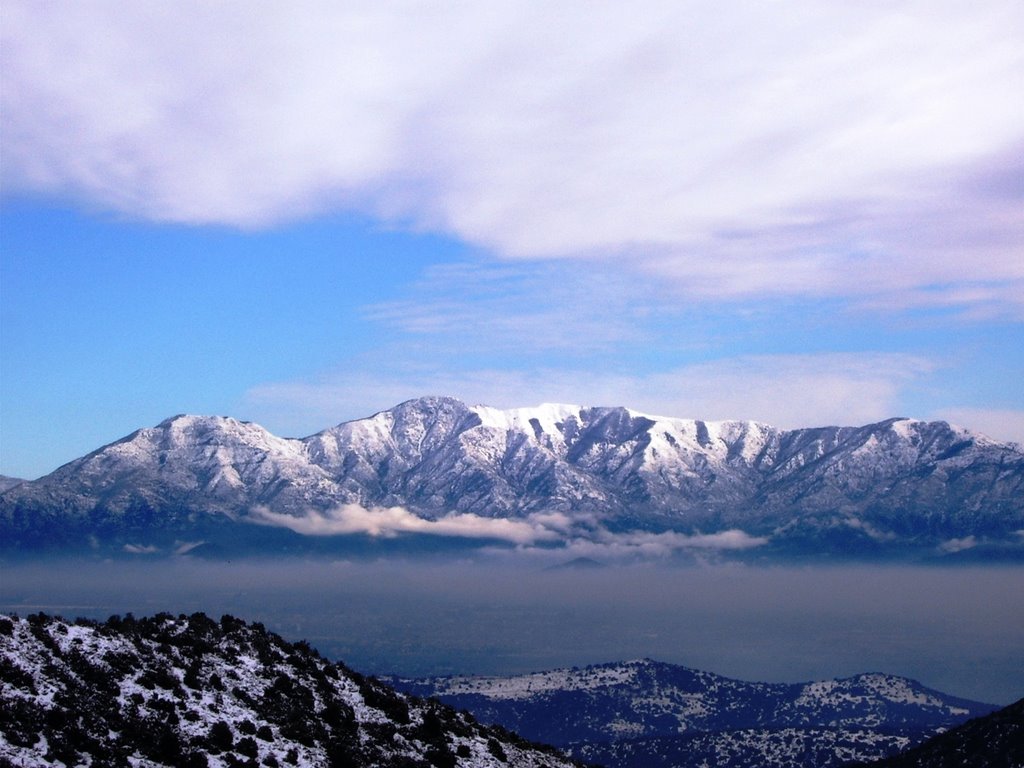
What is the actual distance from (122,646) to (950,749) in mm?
115838

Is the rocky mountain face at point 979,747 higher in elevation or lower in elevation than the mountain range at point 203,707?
lower

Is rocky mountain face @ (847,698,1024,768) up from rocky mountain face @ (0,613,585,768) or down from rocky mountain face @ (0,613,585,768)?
down

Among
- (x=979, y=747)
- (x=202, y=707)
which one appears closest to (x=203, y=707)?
(x=202, y=707)

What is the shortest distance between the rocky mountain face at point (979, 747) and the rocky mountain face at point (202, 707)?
251 feet

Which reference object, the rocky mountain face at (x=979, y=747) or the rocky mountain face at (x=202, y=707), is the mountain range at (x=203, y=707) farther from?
the rocky mountain face at (x=979, y=747)

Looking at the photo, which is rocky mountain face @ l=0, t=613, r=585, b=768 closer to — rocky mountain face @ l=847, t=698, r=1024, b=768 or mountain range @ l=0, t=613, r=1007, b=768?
mountain range @ l=0, t=613, r=1007, b=768

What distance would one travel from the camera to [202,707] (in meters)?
64.6

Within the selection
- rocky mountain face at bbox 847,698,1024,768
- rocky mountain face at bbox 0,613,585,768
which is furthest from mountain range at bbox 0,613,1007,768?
rocky mountain face at bbox 847,698,1024,768

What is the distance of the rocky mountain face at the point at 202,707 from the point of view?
55438 millimetres

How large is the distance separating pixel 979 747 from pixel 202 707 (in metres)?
111

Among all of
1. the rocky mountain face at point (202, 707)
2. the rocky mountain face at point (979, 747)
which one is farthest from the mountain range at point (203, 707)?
the rocky mountain face at point (979, 747)

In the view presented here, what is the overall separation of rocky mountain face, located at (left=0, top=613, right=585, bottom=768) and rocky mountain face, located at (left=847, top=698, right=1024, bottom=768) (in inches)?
3010

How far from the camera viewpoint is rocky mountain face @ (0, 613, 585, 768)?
55438 mm

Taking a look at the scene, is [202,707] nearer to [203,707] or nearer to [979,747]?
[203,707]
